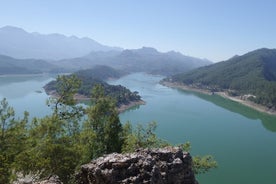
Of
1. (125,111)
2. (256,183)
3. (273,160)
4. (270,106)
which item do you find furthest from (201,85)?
(256,183)

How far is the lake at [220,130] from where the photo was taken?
45.4 metres


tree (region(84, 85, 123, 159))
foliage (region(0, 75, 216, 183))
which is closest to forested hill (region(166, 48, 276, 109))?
tree (region(84, 85, 123, 159))

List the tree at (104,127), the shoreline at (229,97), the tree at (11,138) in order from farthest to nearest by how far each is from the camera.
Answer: the shoreline at (229,97), the tree at (104,127), the tree at (11,138)

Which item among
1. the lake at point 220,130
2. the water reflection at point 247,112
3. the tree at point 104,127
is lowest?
the lake at point 220,130

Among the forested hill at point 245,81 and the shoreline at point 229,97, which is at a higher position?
the forested hill at point 245,81

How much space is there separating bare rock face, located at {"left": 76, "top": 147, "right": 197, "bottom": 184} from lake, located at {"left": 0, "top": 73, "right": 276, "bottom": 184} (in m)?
28.9

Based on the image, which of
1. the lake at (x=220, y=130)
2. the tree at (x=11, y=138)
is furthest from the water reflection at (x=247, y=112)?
the tree at (x=11, y=138)

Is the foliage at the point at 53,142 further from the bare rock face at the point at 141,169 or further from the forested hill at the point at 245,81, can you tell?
the forested hill at the point at 245,81

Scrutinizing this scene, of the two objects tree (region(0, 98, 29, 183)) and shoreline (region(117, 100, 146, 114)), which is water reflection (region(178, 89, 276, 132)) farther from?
tree (region(0, 98, 29, 183))

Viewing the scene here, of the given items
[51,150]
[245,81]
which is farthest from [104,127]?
[245,81]

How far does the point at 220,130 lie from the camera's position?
74.5m

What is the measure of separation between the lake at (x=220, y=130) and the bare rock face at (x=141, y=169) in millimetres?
28938

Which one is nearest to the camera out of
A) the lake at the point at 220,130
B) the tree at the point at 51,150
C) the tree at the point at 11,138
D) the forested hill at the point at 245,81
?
the tree at the point at 11,138

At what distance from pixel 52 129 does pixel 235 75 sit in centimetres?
17726
